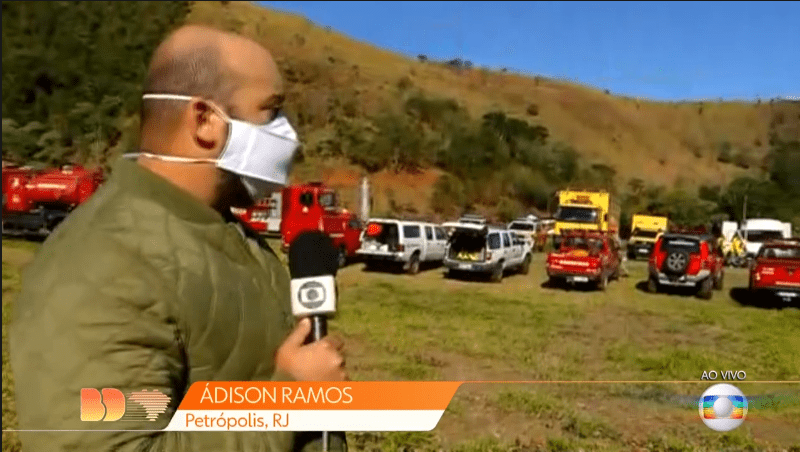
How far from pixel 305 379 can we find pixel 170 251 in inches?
15.5

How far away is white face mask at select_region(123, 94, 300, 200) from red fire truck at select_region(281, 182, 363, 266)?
156 millimetres

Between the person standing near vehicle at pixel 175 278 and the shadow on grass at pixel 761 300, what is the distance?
261 cm

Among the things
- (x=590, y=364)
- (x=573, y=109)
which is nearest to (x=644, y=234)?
(x=573, y=109)

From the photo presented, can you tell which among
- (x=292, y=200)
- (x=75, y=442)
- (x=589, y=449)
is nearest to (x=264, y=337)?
(x=75, y=442)

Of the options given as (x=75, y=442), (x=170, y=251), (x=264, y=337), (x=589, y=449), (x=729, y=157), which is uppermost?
(x=729, y=157)

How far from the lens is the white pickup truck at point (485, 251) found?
4779mm

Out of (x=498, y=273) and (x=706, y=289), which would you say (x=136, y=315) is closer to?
(x=706, y=289)

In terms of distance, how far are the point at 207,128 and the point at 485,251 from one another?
406cm

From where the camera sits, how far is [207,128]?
1.52m

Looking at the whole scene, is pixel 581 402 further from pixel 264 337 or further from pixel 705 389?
pixel 264 337

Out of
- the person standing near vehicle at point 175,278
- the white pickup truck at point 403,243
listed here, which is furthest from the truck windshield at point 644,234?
the person standing near vehicle at point 175,278

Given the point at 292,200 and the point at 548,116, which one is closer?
the point at 292,200

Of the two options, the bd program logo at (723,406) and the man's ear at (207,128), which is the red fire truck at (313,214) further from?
the bd program logo at (723,406)

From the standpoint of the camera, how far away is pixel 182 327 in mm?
1361
